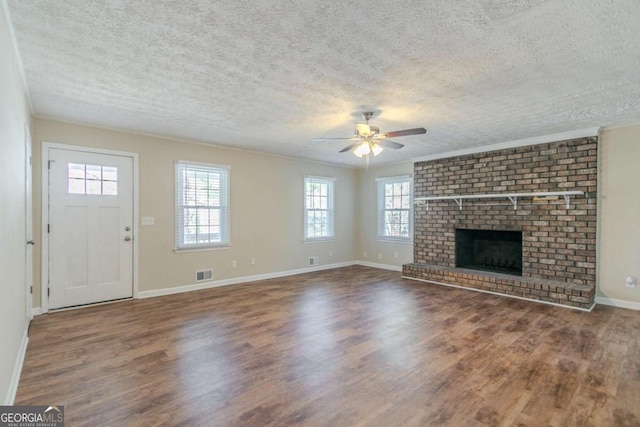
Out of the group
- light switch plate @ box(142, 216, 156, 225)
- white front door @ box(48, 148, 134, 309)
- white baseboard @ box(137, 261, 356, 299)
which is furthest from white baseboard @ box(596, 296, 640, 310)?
white front door @ box(48, 148, 134, 309)

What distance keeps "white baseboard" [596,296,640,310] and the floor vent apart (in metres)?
5.82

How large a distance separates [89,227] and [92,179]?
65 centimetres

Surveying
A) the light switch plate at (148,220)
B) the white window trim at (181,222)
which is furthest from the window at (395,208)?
the light switch plate at (148,220)

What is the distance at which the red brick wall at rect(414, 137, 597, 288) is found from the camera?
4457mm

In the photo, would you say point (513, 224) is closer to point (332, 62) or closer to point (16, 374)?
point (332, 62)

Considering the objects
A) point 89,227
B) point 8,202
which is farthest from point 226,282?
point 8,202

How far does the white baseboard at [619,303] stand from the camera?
163 inches

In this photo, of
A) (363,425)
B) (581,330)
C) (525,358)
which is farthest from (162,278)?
(581,330)

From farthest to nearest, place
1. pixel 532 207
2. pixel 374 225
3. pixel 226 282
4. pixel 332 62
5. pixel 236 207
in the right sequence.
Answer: pixel 374 225 → pixel 236 207 → pixel 226 282 → pixel 532 207 → pixel 332 62

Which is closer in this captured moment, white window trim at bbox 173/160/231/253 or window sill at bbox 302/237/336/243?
white window trim at bbox 173/160/231/253

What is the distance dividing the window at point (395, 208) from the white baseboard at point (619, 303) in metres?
3.14

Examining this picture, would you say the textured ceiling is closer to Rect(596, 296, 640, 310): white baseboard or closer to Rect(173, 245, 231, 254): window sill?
Rect(173, 245, 231, 254): window sill

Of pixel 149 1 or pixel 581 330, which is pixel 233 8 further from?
pixel 581 330

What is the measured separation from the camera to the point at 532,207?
4.93 meters
